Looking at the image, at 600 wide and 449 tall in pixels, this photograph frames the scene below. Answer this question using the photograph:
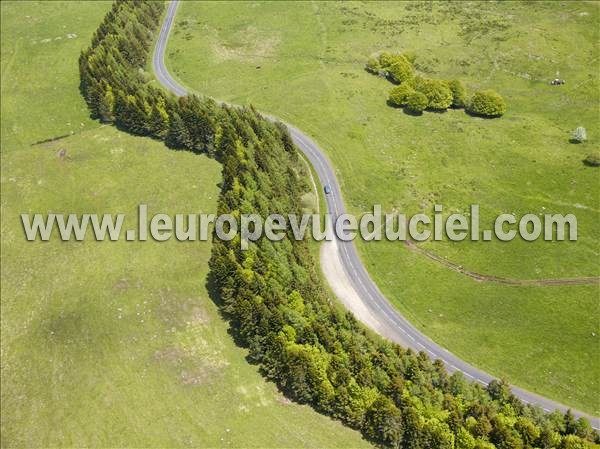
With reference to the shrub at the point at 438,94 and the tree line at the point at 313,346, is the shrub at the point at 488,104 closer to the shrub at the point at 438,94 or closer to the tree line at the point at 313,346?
the shrub at the point at 438,94

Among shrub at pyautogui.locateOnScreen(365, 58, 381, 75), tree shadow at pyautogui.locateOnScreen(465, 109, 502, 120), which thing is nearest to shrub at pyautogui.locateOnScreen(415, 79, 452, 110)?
tree shadow at pyautogui.locateOnScreen(465, 109, 502, 120)

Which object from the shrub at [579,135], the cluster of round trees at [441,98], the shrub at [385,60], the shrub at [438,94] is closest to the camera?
the shrub at [579,135]

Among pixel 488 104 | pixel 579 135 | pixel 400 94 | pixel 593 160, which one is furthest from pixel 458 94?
pixel 593 160

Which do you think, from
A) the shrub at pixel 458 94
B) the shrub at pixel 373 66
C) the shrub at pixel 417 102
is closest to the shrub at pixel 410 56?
the shrub at pixel 373 66

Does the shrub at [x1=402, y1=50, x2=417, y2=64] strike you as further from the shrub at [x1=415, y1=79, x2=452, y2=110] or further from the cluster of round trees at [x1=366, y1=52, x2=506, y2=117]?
the shrub at [x1=415, y1=79, x2=452, y2=110]

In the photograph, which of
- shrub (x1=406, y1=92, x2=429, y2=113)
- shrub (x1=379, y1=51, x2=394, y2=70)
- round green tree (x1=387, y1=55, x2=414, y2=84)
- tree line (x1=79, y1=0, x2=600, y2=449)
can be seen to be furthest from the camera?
shrub (x1=379, y1=51, x2=394, y2=70)

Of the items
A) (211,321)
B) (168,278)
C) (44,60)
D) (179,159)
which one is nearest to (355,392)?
(211,321)
